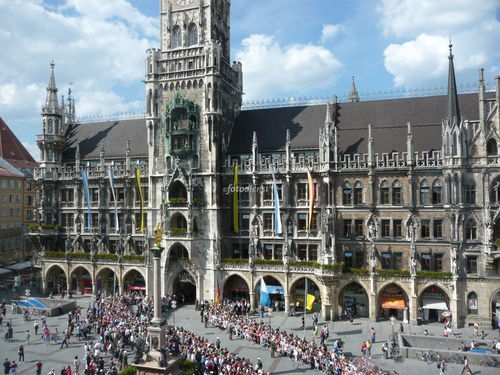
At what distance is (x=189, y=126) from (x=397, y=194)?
27729mm

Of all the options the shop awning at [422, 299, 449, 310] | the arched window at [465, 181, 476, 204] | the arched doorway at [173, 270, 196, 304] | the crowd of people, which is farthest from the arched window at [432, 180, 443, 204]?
the arched doorway at [173, 270, 196, 304]

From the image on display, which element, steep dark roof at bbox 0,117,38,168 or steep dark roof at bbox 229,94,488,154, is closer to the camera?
steep dark roof at bbox 229,94,488,154

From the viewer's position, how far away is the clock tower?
192 ft

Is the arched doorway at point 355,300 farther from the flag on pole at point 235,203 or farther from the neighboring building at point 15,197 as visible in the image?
the neighboring building at point 15,197

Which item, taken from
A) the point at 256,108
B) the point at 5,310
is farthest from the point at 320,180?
the point at 5,310

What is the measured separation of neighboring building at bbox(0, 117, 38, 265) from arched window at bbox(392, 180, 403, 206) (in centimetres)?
6860

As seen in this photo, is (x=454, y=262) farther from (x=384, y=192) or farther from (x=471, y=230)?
(x=384, y=192)

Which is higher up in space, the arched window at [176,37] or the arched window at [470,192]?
the arched window at [176,37]

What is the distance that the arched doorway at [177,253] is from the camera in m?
59.5

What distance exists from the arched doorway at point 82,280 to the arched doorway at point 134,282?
6773 mm

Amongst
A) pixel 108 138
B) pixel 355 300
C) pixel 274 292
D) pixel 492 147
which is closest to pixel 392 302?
pixel 355 300

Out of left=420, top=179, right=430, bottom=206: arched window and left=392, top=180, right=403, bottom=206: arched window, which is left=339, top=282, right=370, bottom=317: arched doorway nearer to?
left=392, top=180, right=403, bottom=206: arched window

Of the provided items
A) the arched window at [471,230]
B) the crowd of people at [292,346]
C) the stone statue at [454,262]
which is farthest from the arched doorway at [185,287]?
the arched window at [471,230]

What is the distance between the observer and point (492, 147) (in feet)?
163
